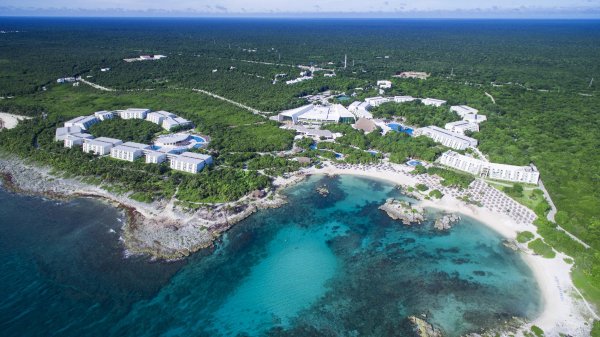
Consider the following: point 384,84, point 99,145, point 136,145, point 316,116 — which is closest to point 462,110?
point 384,84

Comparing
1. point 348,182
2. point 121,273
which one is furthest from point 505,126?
point 121,273

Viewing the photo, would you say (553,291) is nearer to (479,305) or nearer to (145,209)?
(479,305)

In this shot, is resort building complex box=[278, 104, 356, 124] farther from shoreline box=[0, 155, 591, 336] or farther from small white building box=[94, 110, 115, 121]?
small white building box=[94, 110, 115, 121]

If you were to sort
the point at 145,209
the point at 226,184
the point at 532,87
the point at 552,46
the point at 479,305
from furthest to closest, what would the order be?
1. the point at 552,46
2. the point at 532,87
3. the point at 226,184
4. the point at 145,209
5. the point at 479,305

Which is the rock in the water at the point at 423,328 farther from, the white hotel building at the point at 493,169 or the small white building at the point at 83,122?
the small white building at the point at 83,122

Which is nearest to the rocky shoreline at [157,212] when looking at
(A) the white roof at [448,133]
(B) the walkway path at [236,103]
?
(A) the white roof at [448,133]

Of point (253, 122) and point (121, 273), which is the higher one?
point (253, 122)
